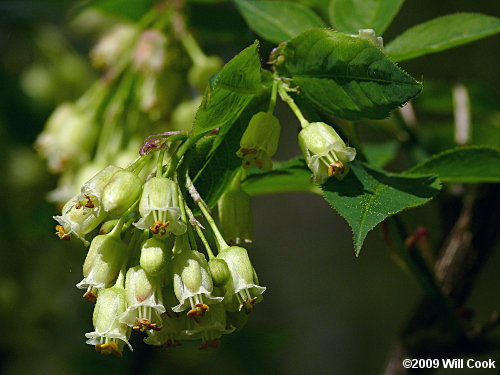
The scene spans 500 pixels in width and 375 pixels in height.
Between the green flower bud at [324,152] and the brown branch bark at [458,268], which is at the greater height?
the green flower bud at [324,152]

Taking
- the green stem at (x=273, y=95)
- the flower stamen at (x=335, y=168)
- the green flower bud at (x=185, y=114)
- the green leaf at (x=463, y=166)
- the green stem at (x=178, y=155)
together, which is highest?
the green stem at (x=178, y=155)

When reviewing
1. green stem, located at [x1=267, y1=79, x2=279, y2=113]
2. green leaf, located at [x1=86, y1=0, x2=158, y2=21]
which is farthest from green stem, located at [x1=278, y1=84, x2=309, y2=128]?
green leaf, located at [x1=86, y1=0, x2=158, y2=21]

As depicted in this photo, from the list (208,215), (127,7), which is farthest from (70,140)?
(208,215)

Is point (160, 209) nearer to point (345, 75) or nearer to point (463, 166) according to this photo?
point (345, 75)

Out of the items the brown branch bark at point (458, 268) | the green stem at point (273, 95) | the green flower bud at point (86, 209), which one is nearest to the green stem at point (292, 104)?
the green stem at point (273, 95)

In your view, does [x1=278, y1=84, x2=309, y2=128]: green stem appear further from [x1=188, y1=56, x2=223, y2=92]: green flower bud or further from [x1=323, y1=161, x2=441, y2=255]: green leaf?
[x1=188, y1=56, x2=223, y2=92]: green flower bud

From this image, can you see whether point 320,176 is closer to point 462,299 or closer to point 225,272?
point 225,272

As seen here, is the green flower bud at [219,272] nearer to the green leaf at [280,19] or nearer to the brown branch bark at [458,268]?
the green leaf at [280,19]
